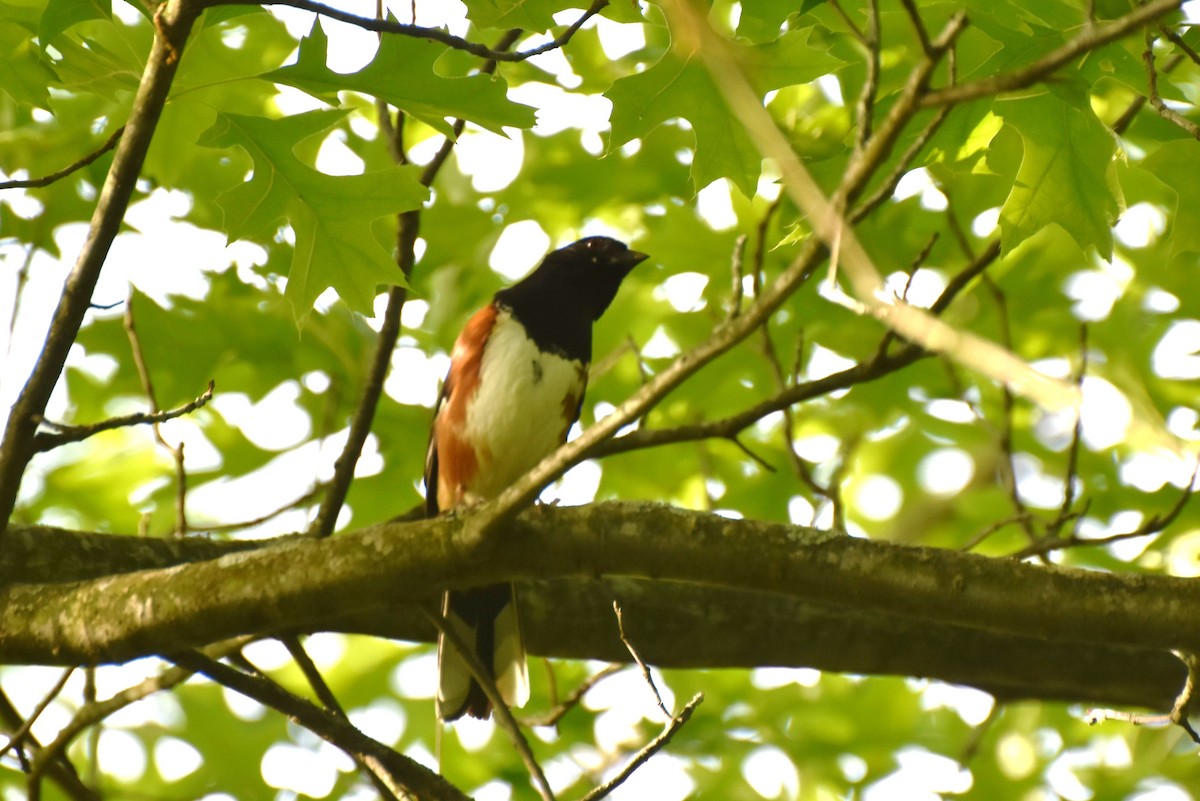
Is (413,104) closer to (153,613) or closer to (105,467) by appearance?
(153,613)

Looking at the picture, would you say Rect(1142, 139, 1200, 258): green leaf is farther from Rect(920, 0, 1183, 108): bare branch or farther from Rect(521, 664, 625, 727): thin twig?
Rect(521, 664, 625, 727): thin twig

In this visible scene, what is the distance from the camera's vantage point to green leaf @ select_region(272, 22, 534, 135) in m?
2.99

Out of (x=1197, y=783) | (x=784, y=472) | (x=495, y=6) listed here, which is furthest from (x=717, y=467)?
(x=495, y=6)

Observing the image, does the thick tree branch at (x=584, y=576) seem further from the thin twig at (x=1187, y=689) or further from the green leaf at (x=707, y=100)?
the green leaf at (x=707, y=100)

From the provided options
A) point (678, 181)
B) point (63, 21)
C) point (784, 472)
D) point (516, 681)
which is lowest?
point (516, 681)

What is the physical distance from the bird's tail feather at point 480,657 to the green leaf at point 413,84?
1.75 metres

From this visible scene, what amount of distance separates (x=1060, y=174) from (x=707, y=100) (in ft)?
2.90

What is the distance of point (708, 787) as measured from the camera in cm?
537

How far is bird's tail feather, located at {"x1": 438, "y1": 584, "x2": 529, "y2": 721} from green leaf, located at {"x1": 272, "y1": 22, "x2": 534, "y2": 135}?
1755 millimetres

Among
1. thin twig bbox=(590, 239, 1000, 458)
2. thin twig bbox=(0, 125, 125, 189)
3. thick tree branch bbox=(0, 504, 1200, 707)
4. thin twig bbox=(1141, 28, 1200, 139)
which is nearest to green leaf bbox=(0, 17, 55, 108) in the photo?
thin twig bbox=(0, 125, 125, 189)

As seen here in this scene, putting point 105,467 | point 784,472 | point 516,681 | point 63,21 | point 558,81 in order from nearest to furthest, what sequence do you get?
point 63,21 < point 516,681 < point 558,81 < point 784,472 < point 105,467

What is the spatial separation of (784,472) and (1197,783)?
7.26ft

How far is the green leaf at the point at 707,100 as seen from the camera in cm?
301

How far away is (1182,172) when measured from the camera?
3.28 m
